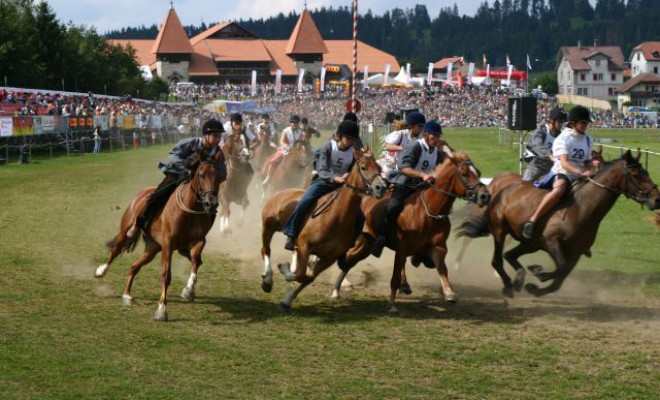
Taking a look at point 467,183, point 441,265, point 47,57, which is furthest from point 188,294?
point 47,57

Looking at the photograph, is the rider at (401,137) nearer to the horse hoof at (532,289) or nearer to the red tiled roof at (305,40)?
the horse hoof at (532,289)

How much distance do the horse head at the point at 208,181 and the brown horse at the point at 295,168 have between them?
8874 mm

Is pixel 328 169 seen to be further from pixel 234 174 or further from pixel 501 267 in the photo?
pixel 234 174

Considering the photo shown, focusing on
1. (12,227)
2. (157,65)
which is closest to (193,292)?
(12,227)

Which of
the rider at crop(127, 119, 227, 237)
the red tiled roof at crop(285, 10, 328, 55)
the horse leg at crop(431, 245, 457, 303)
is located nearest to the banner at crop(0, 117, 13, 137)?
the rider at crop(127, 119, 227, 237)

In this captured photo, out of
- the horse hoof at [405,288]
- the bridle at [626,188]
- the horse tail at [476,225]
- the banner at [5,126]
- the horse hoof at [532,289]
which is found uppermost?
the bridle at [626,188]

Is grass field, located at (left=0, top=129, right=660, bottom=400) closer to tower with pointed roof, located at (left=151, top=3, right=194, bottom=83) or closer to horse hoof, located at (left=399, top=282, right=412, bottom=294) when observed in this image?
horse hoof, located at (left=399, top=282, right=412, bottom=294)

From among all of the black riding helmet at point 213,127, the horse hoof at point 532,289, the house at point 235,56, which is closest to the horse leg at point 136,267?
the black riding helmet at point 213,127

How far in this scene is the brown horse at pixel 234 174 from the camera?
67.2 feet

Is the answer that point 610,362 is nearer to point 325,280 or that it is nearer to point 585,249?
point 585,249

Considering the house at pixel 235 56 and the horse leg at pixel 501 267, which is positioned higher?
the house at pixel 235 56

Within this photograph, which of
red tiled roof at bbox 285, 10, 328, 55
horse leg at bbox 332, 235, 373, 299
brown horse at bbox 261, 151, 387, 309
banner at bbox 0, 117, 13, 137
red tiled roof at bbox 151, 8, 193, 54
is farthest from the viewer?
red tiled roof at bbox 285, 10, 328, 55

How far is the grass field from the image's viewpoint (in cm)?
905

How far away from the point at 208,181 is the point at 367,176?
2.03 m
